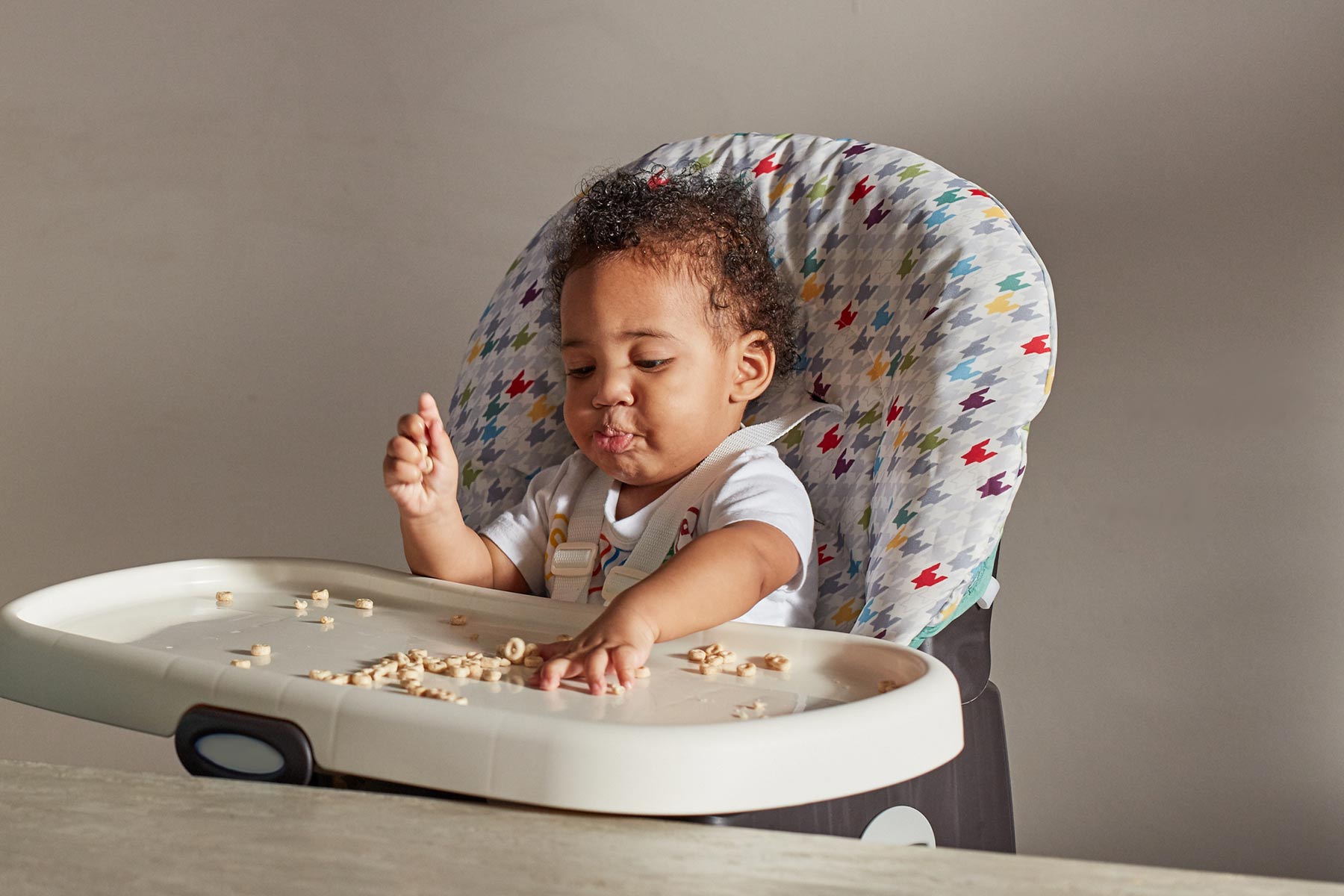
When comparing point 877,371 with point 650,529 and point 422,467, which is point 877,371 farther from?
point 422,467

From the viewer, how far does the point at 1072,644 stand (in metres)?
1.50

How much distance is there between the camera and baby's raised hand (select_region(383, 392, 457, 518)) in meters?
0.96

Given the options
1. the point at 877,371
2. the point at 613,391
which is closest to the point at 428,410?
the point at 613,391

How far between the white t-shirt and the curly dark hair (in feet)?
0.39

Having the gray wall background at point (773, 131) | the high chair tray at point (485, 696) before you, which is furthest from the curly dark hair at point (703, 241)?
the gray wall background at point (773, 131)

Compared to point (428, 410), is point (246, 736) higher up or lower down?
lower down

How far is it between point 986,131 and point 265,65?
1009 millimetres

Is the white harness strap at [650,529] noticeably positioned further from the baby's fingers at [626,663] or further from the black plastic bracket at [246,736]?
the black plastic bracket at [246,736]

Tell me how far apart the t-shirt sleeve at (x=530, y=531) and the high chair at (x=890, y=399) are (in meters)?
0.05

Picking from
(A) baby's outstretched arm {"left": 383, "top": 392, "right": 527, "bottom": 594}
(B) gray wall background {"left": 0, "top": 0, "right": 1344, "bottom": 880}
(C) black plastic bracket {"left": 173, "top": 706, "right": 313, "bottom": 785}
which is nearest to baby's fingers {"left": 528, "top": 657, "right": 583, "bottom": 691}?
(C) black plastic bracket {"left": 173, "top": 706, "right": 313, "bottom": 785}

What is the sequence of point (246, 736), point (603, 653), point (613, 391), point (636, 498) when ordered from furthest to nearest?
point (636, 498)
point (613, 391)
point (603, 653)
point (246, 736)

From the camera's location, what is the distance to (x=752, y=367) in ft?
3.69

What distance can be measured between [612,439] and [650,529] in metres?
0.09

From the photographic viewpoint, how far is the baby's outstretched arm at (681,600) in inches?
29.8
